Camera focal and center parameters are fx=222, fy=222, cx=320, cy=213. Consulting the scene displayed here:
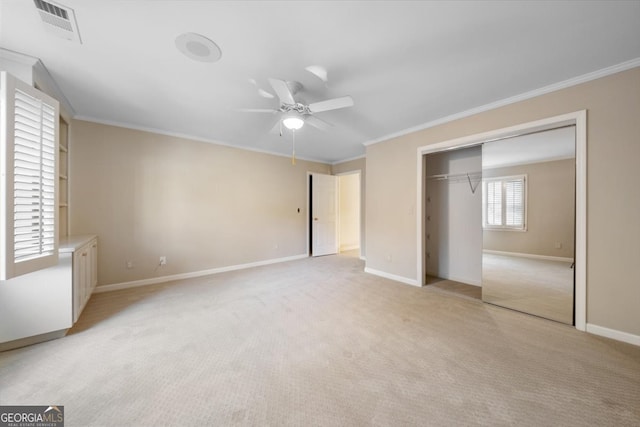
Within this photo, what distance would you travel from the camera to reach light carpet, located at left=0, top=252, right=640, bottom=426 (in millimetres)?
1343

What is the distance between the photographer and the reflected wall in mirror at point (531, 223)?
2.53m

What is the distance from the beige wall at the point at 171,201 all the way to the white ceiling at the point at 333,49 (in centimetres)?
76

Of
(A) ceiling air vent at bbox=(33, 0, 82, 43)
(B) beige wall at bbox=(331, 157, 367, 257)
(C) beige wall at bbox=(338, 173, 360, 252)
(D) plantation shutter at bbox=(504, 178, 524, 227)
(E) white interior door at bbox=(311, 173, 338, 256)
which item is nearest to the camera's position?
(A) ceiling air vent at bbox=(33, 0, 82, 43)

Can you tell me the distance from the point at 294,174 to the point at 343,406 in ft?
15.6

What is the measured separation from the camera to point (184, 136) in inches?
157

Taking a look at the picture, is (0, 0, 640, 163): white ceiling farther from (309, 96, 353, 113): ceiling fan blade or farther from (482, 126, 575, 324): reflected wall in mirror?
(482, 126, 575, 324): reflected wall in mirror

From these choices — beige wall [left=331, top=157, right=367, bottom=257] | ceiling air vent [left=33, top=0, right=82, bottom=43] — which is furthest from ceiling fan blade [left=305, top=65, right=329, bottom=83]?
beige wall [left=331, top=157, right=367, bottom=257]

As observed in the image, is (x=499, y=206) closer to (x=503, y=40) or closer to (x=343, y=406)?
(x=503, y=40)

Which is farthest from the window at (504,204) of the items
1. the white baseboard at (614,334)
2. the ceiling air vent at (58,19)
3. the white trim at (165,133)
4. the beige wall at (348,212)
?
the ceiling air vent at (58,19)

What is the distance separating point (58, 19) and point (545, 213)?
514 cm

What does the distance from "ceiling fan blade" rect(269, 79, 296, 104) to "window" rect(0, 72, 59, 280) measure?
1.88 m

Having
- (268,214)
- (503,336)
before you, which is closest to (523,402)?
(503,336)

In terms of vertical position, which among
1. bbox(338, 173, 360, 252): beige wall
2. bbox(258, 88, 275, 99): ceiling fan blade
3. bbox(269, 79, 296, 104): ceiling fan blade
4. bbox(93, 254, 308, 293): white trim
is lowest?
bbox(93, 254, 308, 293): white trim

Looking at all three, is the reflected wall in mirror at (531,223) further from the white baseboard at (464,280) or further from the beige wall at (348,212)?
the beige wall at (348,212)
